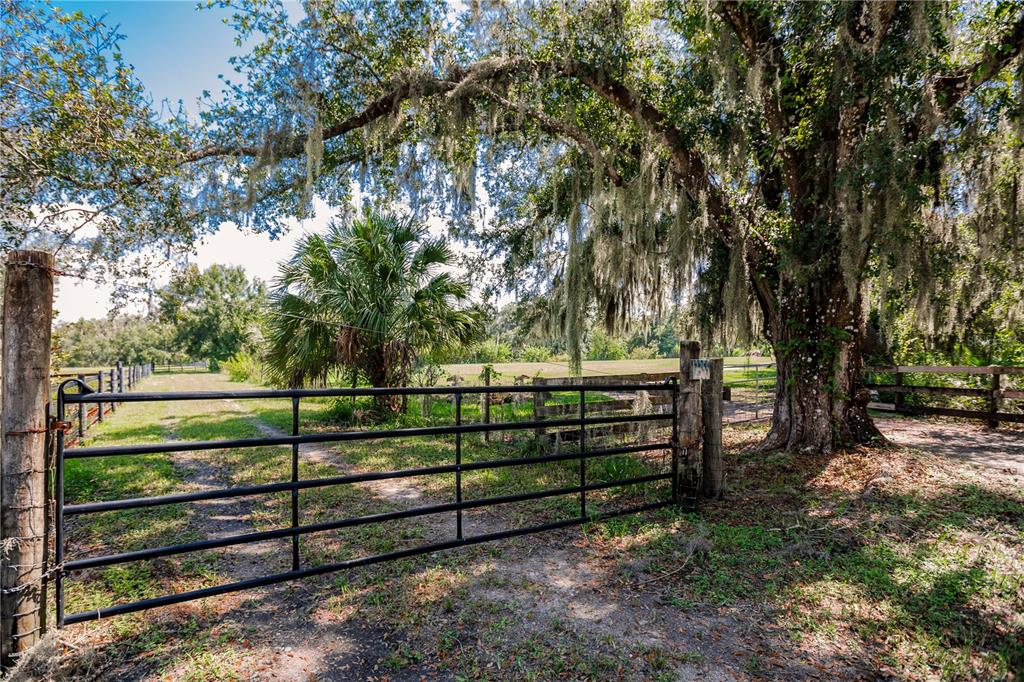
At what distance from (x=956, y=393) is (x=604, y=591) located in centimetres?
914

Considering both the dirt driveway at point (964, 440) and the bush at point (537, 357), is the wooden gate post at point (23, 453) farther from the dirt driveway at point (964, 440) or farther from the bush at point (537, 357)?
the bush at point (537, 357)

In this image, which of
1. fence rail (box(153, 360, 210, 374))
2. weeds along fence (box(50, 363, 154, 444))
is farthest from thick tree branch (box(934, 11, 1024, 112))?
fence rail (box(153, 360, 210, 374))

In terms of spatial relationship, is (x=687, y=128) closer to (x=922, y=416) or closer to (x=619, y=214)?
(x=619, y=214)

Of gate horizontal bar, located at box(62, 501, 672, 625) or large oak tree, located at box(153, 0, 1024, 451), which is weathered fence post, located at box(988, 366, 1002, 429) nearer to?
large oak tree, located at box(153, 0, 1024, 451)

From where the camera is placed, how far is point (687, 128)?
5.65 meters

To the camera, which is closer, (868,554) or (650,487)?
(868,554)

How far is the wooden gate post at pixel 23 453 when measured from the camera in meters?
1.98

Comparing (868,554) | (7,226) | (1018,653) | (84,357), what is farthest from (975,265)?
(84,357)

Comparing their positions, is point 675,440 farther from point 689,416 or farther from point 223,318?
point 223,318

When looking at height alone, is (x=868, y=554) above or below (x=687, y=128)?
below

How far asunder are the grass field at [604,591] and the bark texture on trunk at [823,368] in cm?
75

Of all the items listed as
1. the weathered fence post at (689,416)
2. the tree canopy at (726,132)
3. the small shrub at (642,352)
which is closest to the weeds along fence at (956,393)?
the tree canopy at (726,132)

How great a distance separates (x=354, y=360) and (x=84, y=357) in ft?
162

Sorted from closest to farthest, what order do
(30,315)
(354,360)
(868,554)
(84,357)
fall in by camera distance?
(30,315), (868,554), (354,360), (84,357)
